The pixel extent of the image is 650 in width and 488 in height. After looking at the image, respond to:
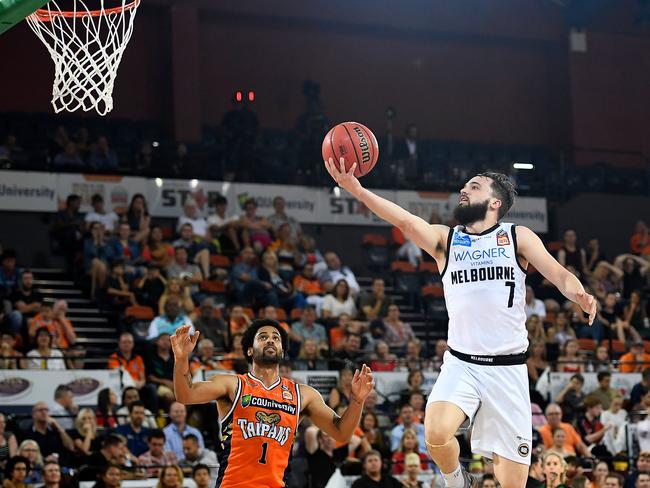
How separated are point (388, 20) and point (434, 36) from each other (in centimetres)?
140

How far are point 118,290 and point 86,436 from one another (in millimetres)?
4096

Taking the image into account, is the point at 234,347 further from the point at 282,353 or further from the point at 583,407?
the point at 282,353

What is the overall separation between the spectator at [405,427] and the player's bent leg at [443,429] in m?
6.67

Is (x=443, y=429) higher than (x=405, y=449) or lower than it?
higher

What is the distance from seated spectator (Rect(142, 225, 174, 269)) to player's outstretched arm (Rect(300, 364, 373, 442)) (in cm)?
943

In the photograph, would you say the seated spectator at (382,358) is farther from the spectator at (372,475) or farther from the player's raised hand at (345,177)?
the player's raised hand at (345,177)

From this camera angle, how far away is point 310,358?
15.6 meters

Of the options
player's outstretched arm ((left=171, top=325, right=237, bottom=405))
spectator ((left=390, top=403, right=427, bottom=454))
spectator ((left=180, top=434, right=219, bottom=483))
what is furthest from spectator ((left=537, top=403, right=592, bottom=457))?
player's outstretched arm ((left=171, top=325, right=237, bottom=405))

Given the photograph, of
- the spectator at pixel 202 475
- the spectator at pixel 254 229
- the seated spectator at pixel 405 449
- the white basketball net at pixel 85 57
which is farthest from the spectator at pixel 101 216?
the white basketball net at pixel 85 57

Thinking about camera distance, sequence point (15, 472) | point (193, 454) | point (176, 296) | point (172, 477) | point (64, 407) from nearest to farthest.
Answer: point (15, 472) → point (172, 477) → point (193, 454) → point (64, 407) → point (176, 296)

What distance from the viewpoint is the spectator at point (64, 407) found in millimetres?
13586

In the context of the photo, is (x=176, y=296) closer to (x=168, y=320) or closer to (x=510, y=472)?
(x=168, y=320)

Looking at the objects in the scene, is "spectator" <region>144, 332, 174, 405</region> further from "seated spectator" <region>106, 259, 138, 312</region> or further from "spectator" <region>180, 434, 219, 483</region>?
"seated spectator" <region>106, 259, 138, 312</region>

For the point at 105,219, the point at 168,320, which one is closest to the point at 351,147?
the point at 168,320
